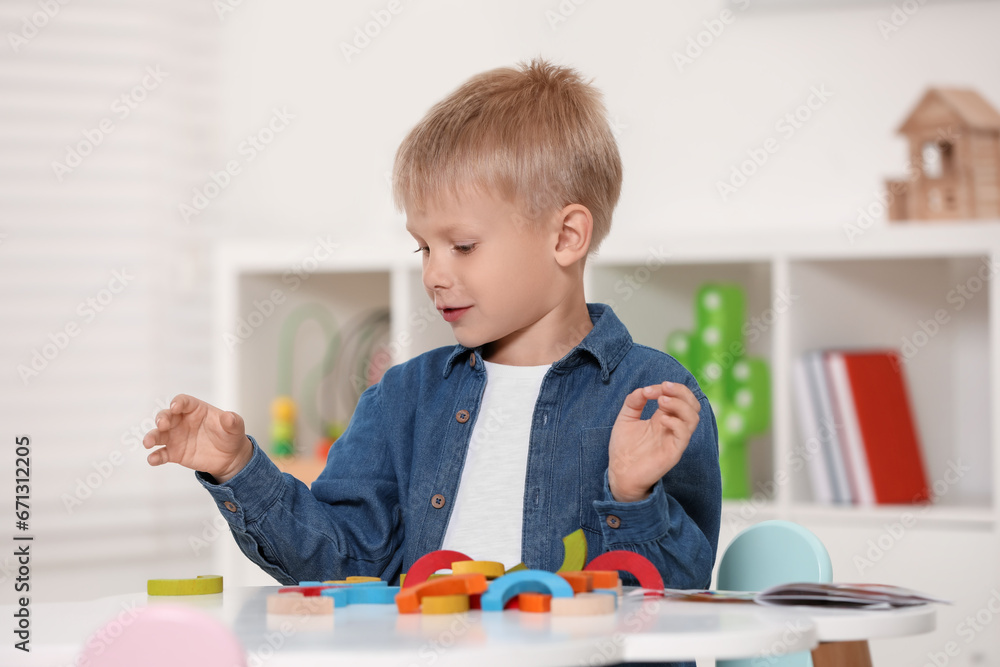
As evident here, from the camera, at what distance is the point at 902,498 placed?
1836mm

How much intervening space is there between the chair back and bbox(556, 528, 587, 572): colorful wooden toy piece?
172 mm

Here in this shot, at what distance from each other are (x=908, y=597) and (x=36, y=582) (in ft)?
5.84

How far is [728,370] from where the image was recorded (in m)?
1.90

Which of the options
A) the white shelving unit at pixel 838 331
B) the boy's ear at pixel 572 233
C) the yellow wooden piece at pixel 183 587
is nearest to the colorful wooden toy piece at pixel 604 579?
the yellow wooden piece at pixel 183 587

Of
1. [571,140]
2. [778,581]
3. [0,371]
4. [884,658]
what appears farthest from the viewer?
[0,371]

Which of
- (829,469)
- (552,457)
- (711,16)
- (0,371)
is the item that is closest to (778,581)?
(552,457)

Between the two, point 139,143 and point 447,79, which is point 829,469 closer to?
point 447,79

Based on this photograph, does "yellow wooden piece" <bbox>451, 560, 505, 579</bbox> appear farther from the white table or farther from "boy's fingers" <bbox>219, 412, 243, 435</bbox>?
"boy's fingers" <bbox>219, 412, 243, 435</bbox>

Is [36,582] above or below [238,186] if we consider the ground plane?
below

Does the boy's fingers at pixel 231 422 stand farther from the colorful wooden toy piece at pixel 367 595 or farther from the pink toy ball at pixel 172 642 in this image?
the pink toy ball at pixel 172 642

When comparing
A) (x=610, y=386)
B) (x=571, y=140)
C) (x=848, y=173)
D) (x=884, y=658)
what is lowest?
(x=884, y=658)

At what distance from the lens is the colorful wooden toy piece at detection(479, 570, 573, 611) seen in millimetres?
724

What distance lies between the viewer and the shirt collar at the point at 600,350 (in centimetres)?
106

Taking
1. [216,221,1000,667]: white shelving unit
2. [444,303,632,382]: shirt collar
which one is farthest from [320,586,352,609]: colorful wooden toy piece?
[216,221,1000,667]: white shelving unit
